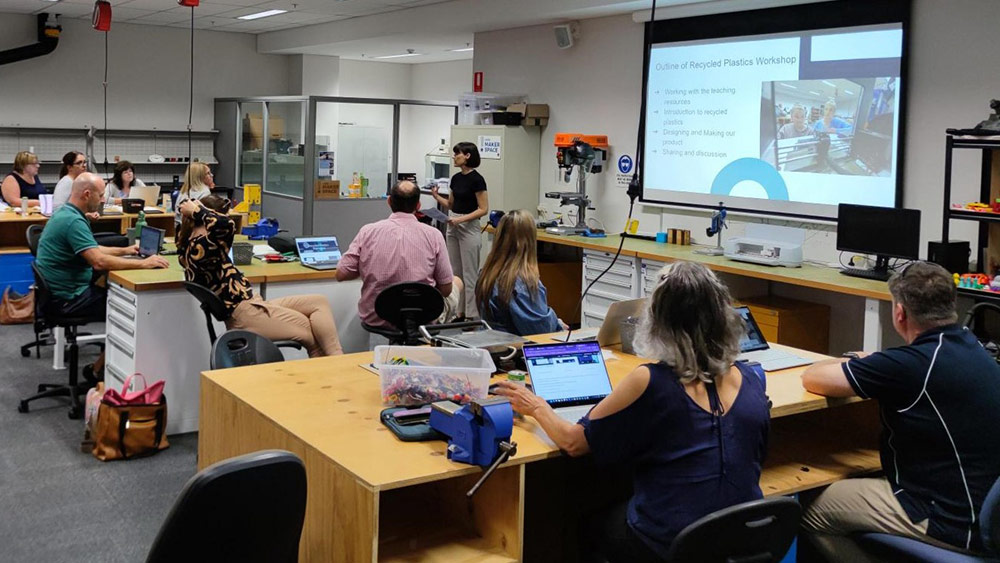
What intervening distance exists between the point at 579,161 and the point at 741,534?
5.10 metres

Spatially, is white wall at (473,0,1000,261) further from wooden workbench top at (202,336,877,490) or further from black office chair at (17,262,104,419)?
black office chair at (17,262,104,419)

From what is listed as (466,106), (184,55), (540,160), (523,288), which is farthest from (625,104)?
(184,55)

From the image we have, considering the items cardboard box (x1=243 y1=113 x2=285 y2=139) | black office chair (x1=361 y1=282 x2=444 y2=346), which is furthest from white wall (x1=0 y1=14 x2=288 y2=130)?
black office chair (x1=361 y1=282 x2=444 y2=346)

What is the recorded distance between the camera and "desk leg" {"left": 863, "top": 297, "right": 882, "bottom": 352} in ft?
16.1

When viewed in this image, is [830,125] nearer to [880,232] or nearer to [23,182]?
[880,232]

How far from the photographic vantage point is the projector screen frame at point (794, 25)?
17.7ft

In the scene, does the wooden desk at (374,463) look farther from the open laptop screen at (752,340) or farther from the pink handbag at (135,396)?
the pink handbag at (135,396)

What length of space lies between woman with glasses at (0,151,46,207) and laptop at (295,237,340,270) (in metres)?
3.98

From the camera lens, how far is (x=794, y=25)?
5.96 meters

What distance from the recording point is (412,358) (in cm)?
273

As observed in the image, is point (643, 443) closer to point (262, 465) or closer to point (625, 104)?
point (262, 465)

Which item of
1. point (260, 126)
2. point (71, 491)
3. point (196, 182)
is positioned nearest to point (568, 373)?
point (71, 491)

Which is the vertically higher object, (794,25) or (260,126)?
(794,25)

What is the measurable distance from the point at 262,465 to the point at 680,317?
107 centimetres
